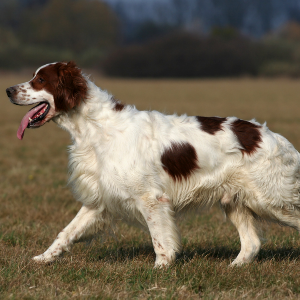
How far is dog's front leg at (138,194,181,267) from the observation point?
13.8 feet

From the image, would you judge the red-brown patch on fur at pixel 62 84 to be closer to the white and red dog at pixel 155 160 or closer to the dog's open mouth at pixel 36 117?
the white and red dog at pixel 155 160

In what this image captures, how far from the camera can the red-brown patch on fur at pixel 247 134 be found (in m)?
4.38

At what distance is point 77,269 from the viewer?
4.09 m

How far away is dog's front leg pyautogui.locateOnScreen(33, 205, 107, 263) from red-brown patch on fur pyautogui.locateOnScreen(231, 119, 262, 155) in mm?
1397

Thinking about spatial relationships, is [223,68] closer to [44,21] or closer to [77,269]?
[44,21]

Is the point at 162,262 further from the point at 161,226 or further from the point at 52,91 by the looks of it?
the point at 52,91

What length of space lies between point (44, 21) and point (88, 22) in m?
9.32

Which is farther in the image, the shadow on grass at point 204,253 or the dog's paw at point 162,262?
the shadow on grass at point 204,253

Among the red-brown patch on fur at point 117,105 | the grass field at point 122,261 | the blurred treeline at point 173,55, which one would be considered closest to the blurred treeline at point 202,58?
the blurred treeline at point 173,55

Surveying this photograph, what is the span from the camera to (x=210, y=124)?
4.46 metres

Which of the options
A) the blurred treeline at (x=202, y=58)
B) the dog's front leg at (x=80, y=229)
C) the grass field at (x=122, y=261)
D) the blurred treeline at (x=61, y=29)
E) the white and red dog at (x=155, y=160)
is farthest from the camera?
the blurred treeline at (x=61, y=29)

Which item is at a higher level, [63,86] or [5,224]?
[63,86]

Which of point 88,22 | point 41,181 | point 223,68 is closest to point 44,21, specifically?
point 88,22

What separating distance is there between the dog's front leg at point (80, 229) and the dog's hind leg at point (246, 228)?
120 cm
